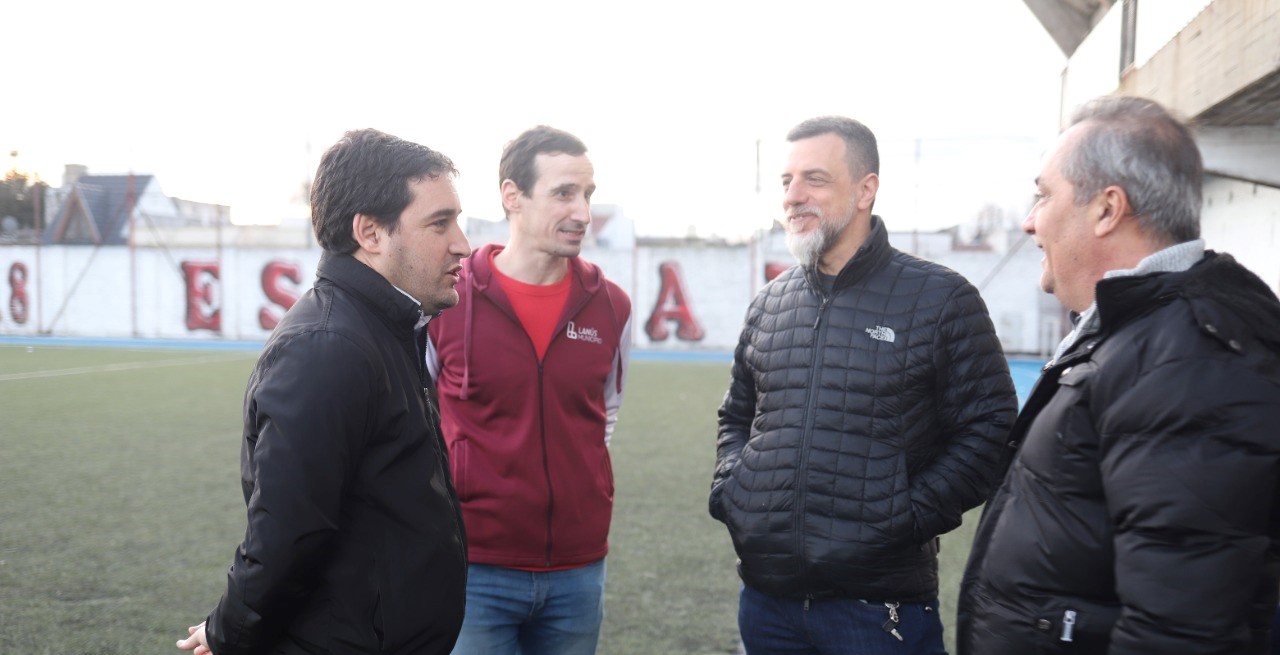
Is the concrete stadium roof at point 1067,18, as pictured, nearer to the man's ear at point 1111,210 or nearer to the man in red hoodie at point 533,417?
the man in red hoodie at point 533,417

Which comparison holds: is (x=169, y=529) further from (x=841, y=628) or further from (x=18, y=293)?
(x=18, y=293)

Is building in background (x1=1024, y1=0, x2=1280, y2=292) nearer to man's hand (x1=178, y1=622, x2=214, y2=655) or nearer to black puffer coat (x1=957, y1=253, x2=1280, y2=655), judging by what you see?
black puffer coat (x1=957, y1=253, x2=1280, y2=655)

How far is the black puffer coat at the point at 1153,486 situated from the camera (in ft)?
4.44

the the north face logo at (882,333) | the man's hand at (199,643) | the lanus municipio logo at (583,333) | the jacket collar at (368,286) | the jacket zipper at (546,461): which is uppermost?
the jacket collar at (368,286)

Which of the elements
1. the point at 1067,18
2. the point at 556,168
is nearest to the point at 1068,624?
the point at 556,168

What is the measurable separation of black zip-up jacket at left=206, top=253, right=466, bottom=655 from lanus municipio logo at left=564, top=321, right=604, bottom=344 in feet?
2.98

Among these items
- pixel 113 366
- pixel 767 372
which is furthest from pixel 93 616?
pixel 113 366

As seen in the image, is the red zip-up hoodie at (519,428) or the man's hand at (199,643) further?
the red zip-up hoodie at (519,428)

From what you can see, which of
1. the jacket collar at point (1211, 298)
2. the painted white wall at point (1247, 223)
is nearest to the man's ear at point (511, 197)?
the jacket collar at point (1211, 298)

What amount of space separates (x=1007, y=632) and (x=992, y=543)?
15 centimetres

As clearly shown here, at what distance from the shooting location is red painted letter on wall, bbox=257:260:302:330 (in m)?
25.4

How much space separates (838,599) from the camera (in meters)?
2.36

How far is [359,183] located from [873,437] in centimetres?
137

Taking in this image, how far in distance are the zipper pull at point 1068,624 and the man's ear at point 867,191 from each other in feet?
4.32
